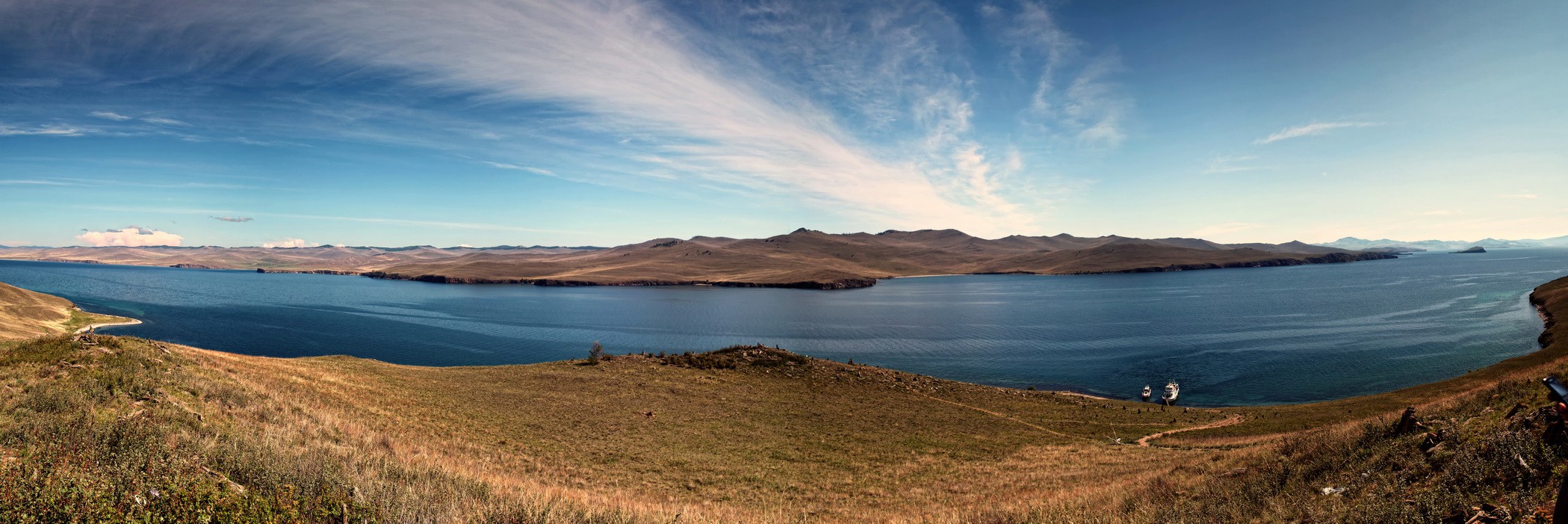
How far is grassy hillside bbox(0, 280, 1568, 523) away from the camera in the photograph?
25.8ft

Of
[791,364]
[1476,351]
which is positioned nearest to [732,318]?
[791,364]

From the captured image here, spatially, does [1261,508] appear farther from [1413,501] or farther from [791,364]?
[791,364]

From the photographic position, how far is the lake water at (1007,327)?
52.9 meters

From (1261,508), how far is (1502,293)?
156519mm

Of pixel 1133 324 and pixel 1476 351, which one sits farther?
pixel 1133 324

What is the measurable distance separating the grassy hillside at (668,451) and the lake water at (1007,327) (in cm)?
1808

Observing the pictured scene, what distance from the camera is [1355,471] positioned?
1096 cm

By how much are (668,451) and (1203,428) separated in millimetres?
29404

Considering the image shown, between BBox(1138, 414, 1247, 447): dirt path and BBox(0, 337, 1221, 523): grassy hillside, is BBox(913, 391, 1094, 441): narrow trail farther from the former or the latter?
BBox(1138, 414, 1247, 447): dirt path

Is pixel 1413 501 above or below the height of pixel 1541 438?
below

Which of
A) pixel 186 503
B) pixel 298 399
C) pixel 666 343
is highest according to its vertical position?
pixel 186 503

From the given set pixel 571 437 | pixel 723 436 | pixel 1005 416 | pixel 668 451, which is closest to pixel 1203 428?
pixel 1005 416

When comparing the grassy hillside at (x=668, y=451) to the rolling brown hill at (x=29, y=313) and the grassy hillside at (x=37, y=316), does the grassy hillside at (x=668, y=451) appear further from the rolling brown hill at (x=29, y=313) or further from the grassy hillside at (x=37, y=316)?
the grassy hillside at (x=37, y=316)

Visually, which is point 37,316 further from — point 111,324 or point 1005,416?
point 1005,416
